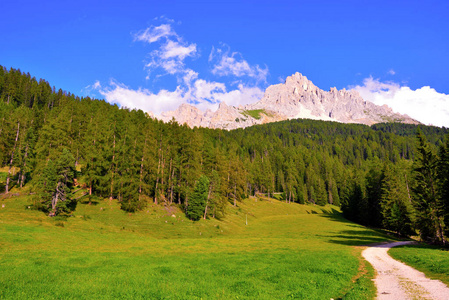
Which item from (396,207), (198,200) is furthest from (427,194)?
(198,200)

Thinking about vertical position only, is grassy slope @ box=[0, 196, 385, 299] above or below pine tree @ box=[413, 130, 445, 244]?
below

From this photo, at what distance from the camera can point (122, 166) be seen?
5697 cm

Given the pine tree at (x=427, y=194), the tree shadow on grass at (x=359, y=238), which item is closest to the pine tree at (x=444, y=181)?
the pine tree at (x=427, y=194)

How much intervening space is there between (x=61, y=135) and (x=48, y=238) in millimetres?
36692

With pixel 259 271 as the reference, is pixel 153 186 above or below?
above

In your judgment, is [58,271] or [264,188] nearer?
[58,271]

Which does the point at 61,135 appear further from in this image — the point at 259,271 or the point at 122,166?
the point at 259,271

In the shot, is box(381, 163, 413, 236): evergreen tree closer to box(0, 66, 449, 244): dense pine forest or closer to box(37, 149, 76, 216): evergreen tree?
box(0, 66, 449, 244): dense pine forest

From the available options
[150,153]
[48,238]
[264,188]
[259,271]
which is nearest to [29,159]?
[150,153]

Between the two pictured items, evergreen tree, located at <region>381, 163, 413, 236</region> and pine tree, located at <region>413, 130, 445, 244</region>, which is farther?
evergreen tree, located at <region>381, 163, 413, 236</region>

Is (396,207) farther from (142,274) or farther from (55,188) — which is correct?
(55,188)

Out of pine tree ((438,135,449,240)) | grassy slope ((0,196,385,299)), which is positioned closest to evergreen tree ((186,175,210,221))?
grassy slope ((0,196,385,299))

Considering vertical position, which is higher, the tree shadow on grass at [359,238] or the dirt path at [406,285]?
the dirt path at [406,285]

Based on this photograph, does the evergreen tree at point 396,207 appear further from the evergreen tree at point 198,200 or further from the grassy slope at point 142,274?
the evergreen tree at point 198,200
